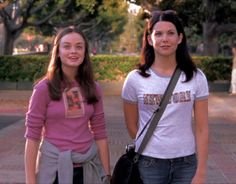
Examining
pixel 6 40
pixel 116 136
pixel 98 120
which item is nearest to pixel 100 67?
pixel 6 40

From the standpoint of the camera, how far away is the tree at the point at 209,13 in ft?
69.2

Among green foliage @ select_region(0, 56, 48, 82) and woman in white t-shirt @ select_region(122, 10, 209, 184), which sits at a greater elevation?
woman in white t-shirt @ select_region(122, 10, 209, 184)

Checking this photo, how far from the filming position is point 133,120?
3.24 metres

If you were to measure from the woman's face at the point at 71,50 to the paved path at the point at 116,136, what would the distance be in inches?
147

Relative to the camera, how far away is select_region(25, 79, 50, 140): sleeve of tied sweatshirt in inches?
113

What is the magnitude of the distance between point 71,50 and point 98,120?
46cm

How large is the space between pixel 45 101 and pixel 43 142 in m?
0.23

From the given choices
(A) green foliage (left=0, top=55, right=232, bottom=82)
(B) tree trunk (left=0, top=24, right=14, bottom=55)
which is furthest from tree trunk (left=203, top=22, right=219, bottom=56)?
(B) tree trunk (left=0, top=24, right=14, bottom=55)

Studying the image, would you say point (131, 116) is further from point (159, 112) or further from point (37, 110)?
point (37, 110)

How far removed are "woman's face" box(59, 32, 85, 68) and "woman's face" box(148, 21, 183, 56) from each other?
1.41 feet

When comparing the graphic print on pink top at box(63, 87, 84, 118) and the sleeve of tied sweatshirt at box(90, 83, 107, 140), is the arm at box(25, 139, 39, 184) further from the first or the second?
the sleeve of tied sweatshirt at box(90, 83, 107, 140)

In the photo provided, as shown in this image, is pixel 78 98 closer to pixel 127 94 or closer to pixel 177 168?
pixel 127 94

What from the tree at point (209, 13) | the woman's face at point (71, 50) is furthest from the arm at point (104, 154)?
the tree at point (209, 13)

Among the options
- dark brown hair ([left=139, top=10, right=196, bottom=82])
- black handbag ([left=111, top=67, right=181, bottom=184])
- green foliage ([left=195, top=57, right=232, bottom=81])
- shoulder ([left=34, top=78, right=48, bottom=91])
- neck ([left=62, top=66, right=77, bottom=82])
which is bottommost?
green foliage ([left=195, top=57, right=232, bottom=81])
